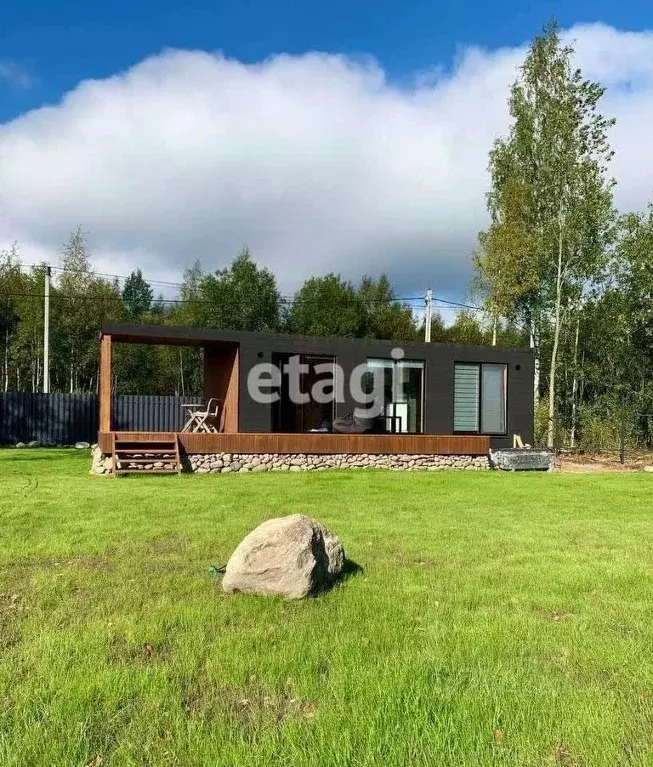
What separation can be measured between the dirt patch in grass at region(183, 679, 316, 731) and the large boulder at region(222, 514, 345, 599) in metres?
1.25

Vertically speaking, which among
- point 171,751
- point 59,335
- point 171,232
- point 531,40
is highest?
point 531,40

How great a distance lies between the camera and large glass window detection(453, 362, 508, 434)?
14773mm

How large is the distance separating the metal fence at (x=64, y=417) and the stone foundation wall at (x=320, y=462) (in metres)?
8.03

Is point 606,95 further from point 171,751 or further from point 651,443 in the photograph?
point 171,751

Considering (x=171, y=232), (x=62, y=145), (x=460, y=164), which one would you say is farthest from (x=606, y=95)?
(x=171, y=232)

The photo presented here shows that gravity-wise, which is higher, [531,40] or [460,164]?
[531,40]

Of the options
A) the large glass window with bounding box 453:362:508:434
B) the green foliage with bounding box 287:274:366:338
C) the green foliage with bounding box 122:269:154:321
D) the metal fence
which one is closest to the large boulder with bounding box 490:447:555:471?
the large glass window with bounding box 453:362:508:434

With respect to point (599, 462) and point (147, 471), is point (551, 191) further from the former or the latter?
point (147, 471)

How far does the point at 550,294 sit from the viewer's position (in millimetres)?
20078

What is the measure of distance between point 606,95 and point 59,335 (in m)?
19.0

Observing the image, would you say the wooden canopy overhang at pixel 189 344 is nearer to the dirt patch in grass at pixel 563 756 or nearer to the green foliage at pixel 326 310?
the dirt patch in grass at pixel 563 756

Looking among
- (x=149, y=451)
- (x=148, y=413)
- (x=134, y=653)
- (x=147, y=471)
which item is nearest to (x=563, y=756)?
(x=134, y=653)

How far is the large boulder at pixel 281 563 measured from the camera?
13.5 feet

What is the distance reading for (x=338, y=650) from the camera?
3213 mm
